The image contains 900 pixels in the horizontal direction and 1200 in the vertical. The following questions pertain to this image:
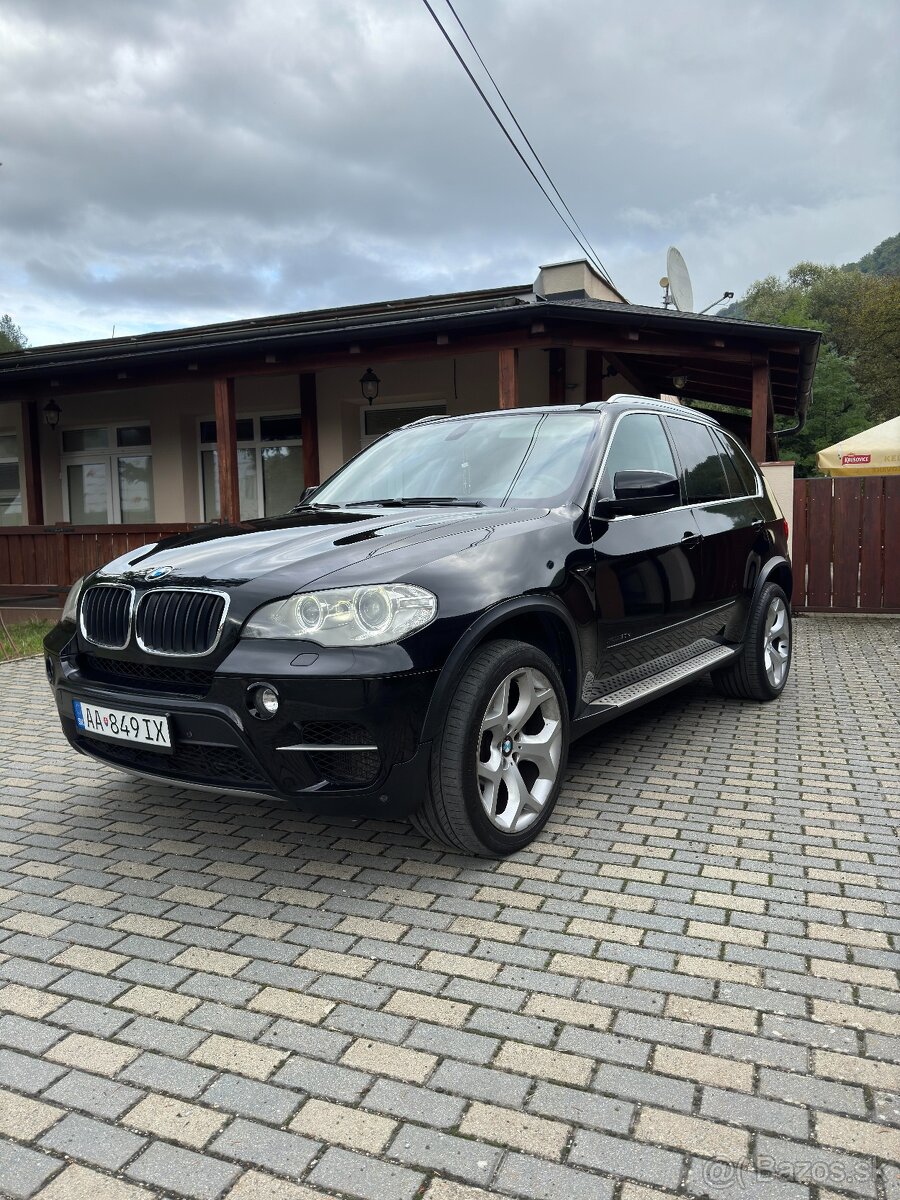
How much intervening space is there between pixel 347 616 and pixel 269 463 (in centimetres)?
1216

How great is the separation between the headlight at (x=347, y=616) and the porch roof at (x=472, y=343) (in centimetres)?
715

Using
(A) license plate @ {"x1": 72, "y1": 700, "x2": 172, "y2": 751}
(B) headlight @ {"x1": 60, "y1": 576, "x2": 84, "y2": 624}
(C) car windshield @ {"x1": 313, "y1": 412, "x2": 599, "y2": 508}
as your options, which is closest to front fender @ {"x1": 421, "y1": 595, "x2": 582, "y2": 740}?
(C) car windshield @ {"x1": 313, "y1": 412, "x2": 599, "y2": 508}

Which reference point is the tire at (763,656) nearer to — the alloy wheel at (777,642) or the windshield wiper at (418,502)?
the alloy wheel at (777,642)

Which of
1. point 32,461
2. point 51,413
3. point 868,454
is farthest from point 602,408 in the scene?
point 32,461

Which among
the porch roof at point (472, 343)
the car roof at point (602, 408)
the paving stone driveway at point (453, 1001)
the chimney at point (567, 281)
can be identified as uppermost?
the chimney at point (567, 281)

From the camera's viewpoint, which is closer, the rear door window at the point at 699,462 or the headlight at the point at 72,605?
the headlight at the point at 72,605

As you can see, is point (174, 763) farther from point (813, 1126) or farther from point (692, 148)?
point (692, 148)

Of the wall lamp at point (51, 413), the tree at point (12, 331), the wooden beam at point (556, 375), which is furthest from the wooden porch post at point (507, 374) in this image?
the tree at point (12, 331)

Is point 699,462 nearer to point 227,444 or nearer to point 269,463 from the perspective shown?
point 227,444

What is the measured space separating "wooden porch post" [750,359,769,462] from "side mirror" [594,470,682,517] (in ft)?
22.0

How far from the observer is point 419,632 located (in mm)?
2830

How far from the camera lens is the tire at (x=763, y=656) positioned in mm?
5605

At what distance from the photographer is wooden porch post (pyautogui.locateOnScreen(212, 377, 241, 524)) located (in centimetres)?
1145

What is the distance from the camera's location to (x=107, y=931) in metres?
2.78
